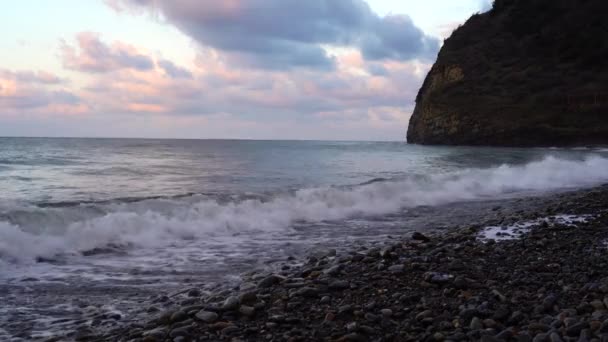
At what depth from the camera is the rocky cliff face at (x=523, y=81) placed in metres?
57.8

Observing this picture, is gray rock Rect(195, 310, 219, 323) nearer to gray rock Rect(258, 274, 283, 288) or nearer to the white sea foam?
gray rock Rect(258, 274, 283, 288)

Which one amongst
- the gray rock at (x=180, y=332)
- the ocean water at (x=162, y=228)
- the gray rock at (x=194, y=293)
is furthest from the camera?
the ocean water at (x=162, y=228)

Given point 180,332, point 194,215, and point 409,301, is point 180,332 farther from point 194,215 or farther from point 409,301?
point 194,215

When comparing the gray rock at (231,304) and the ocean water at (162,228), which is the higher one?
the gray rock at (231,304)

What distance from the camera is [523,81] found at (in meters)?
64.2

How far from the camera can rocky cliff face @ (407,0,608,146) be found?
5775 centimetres

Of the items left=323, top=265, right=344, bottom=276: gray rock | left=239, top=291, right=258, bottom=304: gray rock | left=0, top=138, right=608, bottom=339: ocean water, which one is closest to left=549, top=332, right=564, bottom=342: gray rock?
left=239, top=291, right=258, bottom=304: gray rock

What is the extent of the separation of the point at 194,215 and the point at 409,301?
7018 mm

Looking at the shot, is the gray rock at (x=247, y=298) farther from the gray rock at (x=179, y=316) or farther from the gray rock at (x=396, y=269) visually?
the gray rock at (x=396, y=269)

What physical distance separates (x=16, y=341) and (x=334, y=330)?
8.66 feet

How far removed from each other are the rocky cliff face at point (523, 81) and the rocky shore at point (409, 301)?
56101mm

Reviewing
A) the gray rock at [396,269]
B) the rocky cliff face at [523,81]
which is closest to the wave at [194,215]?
the gray rock at [396,269]

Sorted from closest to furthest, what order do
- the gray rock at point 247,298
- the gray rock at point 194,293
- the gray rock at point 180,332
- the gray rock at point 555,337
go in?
the gray rock at point 555,337 < the gray rock at point 180,332 < the gray rock at point 247,298 < the gray rock at point 194,293

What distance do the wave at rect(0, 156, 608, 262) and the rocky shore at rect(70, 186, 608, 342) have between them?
11.2 ft
